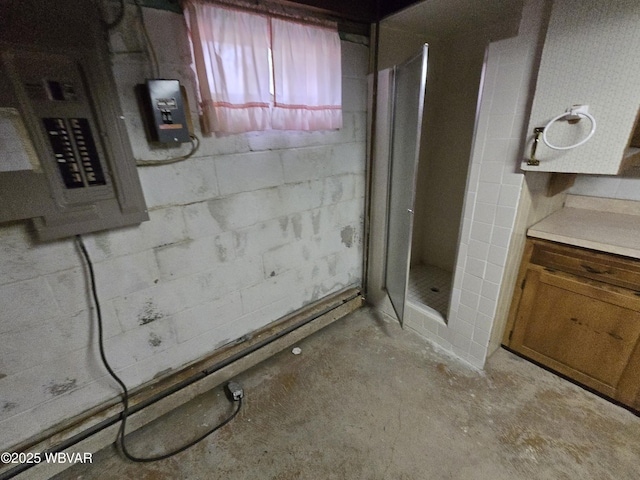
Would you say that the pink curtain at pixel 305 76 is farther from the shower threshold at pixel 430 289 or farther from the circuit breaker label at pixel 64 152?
the shower threshold at pixel 430 289

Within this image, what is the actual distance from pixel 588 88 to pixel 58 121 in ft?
6.49

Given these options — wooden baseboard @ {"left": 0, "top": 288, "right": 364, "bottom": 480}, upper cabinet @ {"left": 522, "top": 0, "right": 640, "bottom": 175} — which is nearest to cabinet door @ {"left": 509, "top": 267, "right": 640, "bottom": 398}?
upper cabinet @ {"left": 522, "top": 0, "right": 640, "bottom": 175}

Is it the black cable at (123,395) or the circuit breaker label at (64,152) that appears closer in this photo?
the circuit breaker label at (64,152)

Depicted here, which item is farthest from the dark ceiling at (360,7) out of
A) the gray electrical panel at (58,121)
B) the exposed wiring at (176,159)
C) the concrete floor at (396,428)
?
the concrete floor at (396,428)

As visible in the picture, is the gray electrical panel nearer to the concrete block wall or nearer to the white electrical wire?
the concrete block wall

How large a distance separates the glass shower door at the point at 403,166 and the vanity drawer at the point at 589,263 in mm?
705

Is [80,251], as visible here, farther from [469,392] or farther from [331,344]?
[469,392]

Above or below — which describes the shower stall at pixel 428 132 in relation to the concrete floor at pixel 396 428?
above

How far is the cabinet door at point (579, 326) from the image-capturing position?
138 cm

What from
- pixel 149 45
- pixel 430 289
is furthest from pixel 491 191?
pixel 149 45

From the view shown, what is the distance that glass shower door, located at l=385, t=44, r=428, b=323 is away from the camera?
4.79 feet

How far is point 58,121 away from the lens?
1.00 metres

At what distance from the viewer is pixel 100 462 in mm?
1347

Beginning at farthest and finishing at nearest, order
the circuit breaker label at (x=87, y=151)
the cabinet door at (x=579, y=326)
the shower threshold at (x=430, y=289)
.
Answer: the shower threshold at (x=430, y=289) → the cabinet door at (x=579, y=326) → the circuit breaker label at (x=87, y=151)
